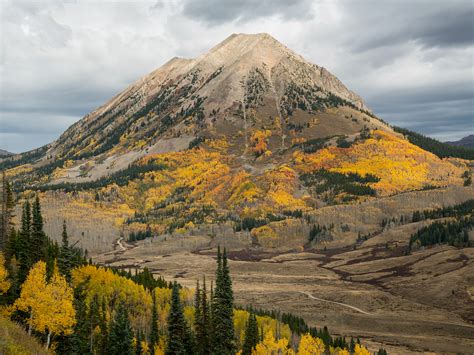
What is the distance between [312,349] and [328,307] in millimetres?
76147

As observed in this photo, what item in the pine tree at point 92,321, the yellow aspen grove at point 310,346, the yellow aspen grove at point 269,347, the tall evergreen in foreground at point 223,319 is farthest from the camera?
the yellow aspen grove at point 310,346

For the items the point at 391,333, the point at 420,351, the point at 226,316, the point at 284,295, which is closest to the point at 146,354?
the point at 226,316

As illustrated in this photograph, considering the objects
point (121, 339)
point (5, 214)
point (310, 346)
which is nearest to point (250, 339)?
point (310, 346)

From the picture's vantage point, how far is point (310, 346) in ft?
337

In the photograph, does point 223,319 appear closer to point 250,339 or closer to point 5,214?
point 250,339

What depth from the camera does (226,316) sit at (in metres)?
80.2

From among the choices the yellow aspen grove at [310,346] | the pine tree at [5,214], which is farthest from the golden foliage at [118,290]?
the yellow aspen grove at [310,346]

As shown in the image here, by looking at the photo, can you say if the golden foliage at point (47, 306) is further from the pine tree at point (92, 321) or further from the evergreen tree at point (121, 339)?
the pine tree at point (92, 321)

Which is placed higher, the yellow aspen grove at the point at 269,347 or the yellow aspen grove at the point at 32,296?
the yellow aspen grove at the point at 32,296

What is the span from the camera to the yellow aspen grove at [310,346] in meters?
99.7

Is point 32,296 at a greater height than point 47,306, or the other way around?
point 32,296

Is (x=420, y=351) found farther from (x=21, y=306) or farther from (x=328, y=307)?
(x=21, y=306)

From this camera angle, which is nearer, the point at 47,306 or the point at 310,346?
the point at 47,306

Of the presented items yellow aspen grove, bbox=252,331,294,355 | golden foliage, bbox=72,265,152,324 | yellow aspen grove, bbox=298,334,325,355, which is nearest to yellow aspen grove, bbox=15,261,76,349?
yellow aspen grove, bbox=252,331,294,355
